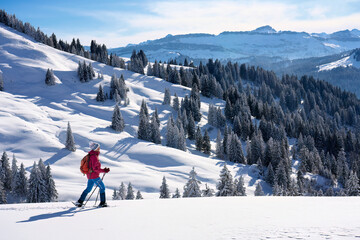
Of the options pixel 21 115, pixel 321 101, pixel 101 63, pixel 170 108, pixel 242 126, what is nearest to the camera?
pixel 21 115

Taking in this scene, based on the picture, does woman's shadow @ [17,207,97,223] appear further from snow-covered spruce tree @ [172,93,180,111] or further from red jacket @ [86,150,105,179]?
snow-covered spruce tree @ [172,93,180,111]

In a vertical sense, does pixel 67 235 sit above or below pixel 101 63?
below

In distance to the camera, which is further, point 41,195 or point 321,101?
point 321,101

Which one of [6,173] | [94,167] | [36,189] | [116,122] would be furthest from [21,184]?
[116,122]

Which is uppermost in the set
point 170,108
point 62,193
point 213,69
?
point 213,69

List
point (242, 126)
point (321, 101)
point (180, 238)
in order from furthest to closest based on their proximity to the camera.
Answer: point (321, 101)
point (242, 126)
point (180, 238)

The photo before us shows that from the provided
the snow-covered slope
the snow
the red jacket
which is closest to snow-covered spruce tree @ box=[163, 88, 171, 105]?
the snow-covered slope

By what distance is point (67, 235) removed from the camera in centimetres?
800

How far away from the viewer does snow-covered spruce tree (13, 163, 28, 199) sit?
40.2 metres

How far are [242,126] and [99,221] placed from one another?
90794 millimetres

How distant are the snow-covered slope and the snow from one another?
3116cm

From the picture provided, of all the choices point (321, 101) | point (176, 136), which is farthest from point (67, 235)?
point (321, 101)

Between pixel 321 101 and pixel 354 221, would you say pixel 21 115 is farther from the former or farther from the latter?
pixel 321 101

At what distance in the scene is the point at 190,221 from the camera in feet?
31.2
